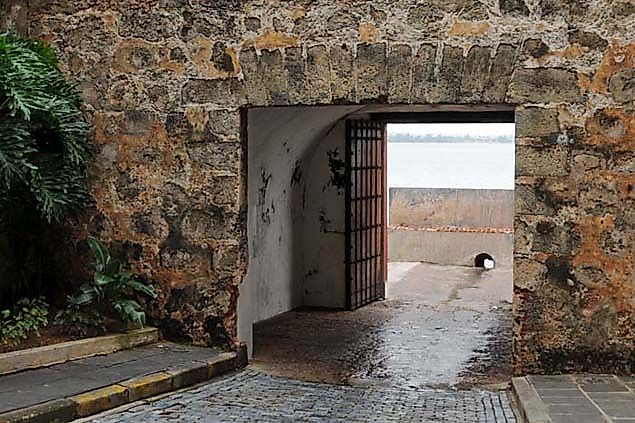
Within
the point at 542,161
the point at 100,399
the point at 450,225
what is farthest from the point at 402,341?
the point at 450,225

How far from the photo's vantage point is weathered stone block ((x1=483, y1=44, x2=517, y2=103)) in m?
5.57

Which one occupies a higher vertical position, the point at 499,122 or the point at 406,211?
the point at 499,122

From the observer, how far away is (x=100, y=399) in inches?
193

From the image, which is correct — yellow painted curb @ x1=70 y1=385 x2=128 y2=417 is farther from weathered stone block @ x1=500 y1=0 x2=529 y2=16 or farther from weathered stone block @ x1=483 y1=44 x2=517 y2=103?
weathered stone block @ x1=500 y1=0 x2=529 y2=16

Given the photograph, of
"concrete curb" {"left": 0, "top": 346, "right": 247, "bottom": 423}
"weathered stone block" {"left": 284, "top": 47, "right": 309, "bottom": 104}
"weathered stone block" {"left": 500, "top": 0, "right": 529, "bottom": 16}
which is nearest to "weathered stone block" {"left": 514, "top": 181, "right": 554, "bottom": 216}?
"weathered stone block" {"left": 500, "top": 0, "right": 529, "bottom": 16}

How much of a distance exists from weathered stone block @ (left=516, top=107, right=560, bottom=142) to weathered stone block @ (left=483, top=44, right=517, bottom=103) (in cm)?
16

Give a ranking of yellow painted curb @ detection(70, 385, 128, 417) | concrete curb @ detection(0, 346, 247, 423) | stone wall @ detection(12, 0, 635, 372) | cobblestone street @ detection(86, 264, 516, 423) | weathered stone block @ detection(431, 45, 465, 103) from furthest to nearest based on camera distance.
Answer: weathered stone block @ detection(431, 45, 465, 103), stone wall @ detection(12, 0, 635, 372), cobblestone street @ detection(86, 264, 516, 423), yellow painted curb @ detection(70, 385, 128, 417), concrete curb @ detection(0, 346, 247, 423)

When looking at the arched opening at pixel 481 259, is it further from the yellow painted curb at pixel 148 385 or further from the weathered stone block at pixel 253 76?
the yellow painted curb at pixel 148 385

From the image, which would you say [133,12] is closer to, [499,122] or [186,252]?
[186,252]

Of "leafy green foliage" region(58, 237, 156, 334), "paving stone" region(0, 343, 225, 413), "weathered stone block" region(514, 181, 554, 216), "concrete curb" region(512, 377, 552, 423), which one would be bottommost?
"concrete curb" region(512, 377, 552, 423)

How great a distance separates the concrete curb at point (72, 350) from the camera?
536 centimetres

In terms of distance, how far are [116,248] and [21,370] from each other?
1388 mm

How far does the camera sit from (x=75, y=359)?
573 cm

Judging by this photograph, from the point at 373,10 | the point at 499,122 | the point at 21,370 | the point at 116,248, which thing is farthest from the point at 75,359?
the point at 499,122
